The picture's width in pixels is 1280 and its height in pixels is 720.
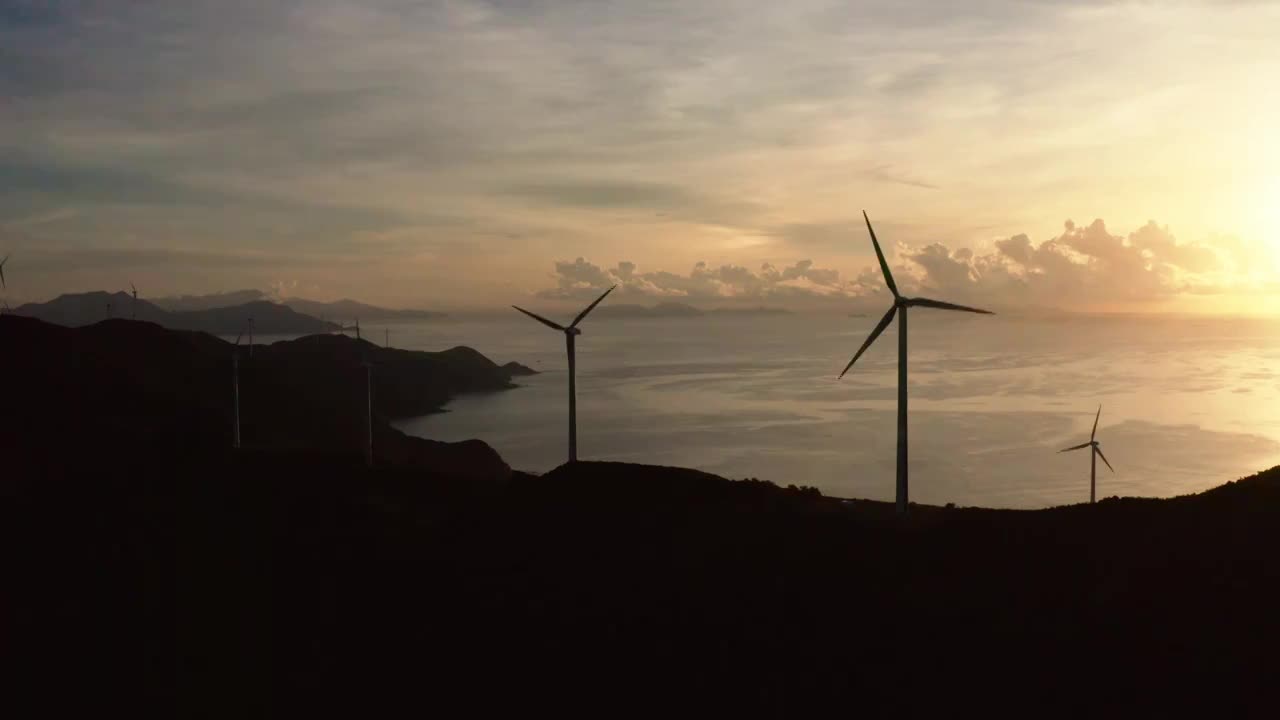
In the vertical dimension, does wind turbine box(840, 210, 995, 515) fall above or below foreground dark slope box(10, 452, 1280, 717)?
above

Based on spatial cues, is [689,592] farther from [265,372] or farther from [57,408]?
[265,372]

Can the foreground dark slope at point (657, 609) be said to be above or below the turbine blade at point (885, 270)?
below

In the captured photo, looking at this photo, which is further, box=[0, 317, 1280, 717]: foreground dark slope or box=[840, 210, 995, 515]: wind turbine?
box=[840, 210, 995, 515]: wind turbine

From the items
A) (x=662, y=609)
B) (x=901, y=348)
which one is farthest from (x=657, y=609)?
(x=901, y=348)

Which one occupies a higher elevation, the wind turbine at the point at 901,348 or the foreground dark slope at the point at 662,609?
the wind turbine at the point at 901,348

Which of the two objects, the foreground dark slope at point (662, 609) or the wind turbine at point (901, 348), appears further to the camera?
the wind turbine at point (901, 348)

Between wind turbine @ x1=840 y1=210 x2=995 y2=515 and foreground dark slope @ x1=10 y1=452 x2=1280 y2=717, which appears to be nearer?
foreground dark slope @ x1=10 y1=452 x2=1280 y2=717

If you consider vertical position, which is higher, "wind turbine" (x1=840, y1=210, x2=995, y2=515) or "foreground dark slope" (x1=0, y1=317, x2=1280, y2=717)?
"wind turbine" (x1=840, y1=210, x2=995, y2=515)

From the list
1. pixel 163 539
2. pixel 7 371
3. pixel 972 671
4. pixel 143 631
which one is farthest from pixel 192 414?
pixel 972 671

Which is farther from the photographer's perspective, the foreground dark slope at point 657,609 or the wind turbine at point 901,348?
the wind turbine at point 901,348
